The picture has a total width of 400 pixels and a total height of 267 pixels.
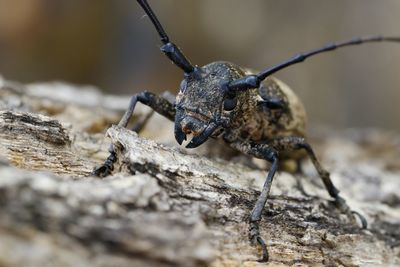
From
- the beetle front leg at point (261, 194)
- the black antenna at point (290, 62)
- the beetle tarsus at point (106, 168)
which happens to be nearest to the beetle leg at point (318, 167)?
the beetle front leg at point (261, 194)

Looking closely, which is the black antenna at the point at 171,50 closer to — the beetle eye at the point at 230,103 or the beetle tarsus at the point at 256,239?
the beetle eye at the point at 230,103

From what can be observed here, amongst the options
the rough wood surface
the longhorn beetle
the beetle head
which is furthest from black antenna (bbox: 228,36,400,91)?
the rough wood surface

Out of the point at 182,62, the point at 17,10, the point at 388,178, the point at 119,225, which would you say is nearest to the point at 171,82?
the point at 17,10

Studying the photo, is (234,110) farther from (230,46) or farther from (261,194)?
(230,46)

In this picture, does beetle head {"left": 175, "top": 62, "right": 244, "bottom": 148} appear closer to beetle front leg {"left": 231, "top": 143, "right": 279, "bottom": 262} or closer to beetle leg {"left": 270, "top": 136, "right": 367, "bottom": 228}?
beetle front leg {"left": 231, "top": 143, "right": 279, "bottom": 262}

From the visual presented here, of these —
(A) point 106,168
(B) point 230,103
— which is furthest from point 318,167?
(A) point 106,168

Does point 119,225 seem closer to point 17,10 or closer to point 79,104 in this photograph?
point 79,104
